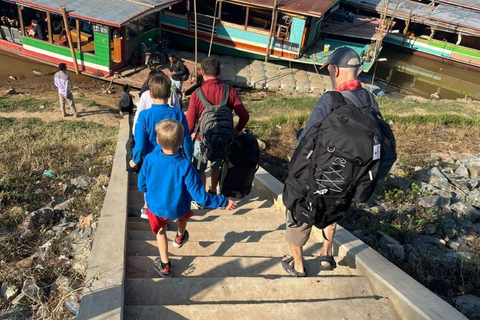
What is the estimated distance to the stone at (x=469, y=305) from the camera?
10.1 ft

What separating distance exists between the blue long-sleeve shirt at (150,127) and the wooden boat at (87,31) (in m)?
9.25

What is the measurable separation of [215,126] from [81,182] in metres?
2.58

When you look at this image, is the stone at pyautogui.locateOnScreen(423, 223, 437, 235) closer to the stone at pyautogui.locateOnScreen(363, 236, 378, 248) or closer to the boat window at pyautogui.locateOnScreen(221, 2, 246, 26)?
the stone at pyautogui.locateOnScreen(363, 236, 378, 248)

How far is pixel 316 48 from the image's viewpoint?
16812mm

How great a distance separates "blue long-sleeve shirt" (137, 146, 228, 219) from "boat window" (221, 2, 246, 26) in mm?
14685

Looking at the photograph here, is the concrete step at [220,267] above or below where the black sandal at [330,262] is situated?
below

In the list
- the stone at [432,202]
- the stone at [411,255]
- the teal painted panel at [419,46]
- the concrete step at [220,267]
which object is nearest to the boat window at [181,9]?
the teal painted panel at [419,46]

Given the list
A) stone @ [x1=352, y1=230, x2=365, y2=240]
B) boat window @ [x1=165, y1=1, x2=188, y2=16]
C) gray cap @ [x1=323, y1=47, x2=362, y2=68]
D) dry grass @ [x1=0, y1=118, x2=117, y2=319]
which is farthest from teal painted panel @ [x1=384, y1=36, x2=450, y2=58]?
gray cap @ [x1=323, y1=47, x2=362, y2=68]

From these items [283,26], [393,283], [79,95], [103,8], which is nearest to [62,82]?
[79,95]

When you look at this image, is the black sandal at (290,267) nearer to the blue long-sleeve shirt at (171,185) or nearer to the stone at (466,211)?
the blue long-sleeve shirt at (171,185)

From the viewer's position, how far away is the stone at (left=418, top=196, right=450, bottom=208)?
511 centimetres

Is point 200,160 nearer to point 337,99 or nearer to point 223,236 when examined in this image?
point 223,236

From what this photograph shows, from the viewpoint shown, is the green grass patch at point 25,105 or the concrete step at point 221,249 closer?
the concrete step at point 221,249

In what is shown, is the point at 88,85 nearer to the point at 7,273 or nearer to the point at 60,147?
the point at 60,147
